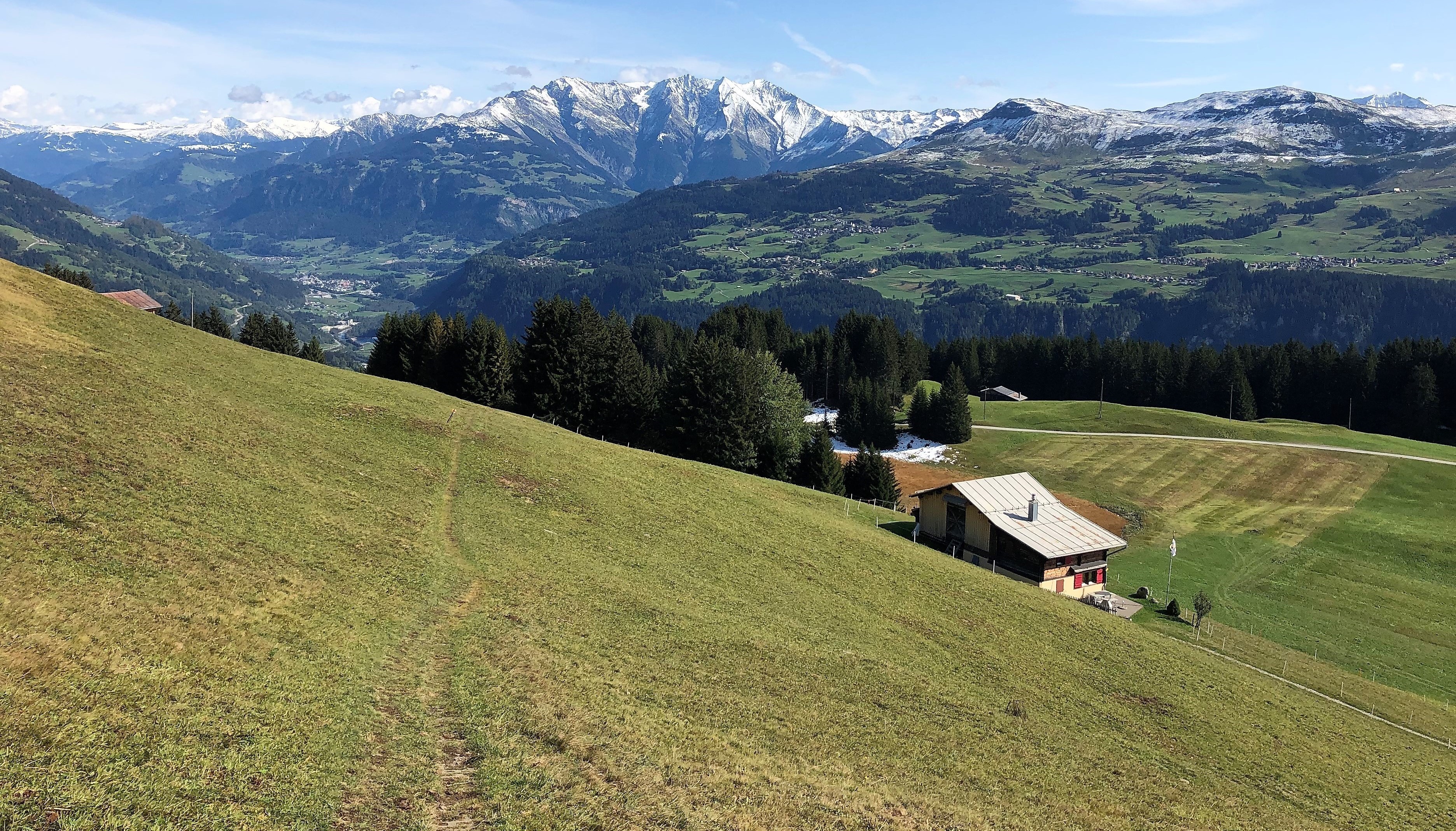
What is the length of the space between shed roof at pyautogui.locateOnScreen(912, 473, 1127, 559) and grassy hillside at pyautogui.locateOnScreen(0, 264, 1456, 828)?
43.5ft

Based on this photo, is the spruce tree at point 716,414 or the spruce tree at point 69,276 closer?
the spruce tree at point 716,414

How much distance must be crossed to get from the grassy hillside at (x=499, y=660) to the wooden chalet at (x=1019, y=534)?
→ 509 inches

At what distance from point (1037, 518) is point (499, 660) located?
55978 millimetres

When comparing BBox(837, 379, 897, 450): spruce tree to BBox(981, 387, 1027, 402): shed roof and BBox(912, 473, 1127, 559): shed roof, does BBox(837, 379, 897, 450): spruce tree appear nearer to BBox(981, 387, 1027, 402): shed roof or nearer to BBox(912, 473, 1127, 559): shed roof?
BBox(981, 387, 1027, 402): shed roof

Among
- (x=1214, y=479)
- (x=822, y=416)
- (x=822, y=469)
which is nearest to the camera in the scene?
(x=822, y=469)

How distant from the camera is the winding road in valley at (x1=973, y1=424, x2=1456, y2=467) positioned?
110 meters

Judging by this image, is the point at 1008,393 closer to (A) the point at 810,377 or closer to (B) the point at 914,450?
(A) the point at 810,377

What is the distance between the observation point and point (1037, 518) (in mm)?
70375

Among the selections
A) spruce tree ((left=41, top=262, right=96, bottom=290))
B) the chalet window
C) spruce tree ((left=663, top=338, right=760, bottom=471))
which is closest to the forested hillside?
spruce tree ((left=663, top=338, right=760, bottom=471))

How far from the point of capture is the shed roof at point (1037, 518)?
6625 centimetres

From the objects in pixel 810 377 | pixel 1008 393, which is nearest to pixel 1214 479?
pixel 1008 393

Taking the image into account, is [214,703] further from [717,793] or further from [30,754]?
[717,793]

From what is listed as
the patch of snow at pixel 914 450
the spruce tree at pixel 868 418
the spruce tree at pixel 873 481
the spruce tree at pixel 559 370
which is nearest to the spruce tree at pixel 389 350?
the spruce tree at pixel 559 370

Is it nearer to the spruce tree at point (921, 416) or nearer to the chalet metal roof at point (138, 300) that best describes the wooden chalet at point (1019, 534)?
the spruce tree at point (921, 416)
